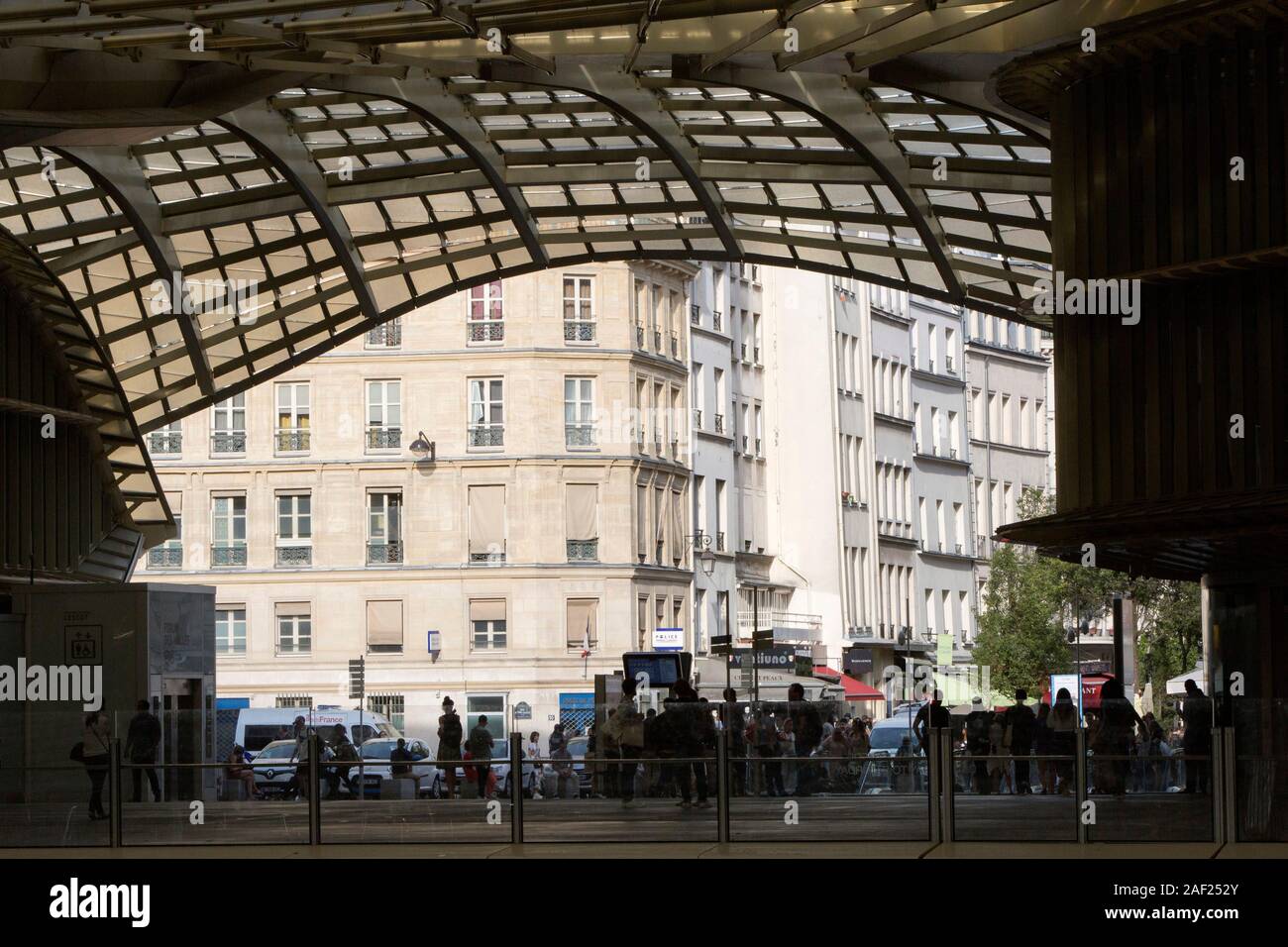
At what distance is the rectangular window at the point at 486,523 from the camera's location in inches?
3157

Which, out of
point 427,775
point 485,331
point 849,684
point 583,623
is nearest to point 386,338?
point 485,331

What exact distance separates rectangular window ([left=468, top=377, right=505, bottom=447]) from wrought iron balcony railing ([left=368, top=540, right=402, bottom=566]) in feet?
14.7

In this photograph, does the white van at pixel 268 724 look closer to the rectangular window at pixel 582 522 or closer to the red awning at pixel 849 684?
the rectangular window at pixel 582 522

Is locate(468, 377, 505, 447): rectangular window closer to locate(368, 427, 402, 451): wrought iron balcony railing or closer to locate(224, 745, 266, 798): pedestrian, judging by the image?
locate(368, 427, 402, 451): wrought iron balcony railing

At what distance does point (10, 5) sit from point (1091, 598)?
6571cm

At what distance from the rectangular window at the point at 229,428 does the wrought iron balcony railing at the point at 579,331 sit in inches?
463

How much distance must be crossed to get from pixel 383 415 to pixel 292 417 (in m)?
3.26

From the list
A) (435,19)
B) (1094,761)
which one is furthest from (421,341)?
(1094,761)

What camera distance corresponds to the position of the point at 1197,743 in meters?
21.7

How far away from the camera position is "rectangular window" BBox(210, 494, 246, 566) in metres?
81.2

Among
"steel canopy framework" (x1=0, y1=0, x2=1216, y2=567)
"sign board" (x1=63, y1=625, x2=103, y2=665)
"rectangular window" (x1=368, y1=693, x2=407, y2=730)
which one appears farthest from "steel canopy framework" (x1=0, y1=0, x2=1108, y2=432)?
"rectangular window" (x1=368, y1=693, x2=407, y2=730)

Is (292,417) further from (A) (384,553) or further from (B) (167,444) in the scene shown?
(A) (384,553)
